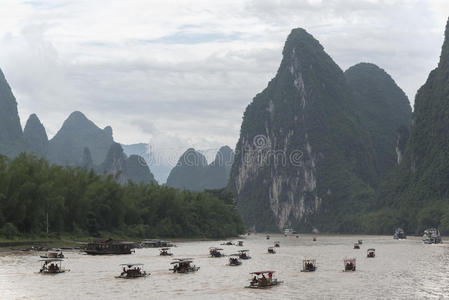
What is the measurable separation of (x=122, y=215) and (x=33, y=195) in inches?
1055

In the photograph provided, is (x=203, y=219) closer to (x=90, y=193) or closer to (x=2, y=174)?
(x=90, y=193)

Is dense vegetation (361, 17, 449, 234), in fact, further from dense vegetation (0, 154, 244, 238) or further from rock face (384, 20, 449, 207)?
dense vegetation (0, 154, 244, 238)

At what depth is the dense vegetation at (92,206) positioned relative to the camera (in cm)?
8150

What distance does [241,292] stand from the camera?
47875 mm

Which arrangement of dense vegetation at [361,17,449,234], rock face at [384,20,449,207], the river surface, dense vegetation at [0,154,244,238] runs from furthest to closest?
rock face at [384,20,449,207] < dense vegetation at [361,17,449,234] < dense vegetation at [0,154,244,238] < the river surface

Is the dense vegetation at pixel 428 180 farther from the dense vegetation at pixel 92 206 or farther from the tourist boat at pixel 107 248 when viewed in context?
the tourist boat at pixel 107 248

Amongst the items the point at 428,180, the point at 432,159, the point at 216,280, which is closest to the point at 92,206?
the point at 216,280

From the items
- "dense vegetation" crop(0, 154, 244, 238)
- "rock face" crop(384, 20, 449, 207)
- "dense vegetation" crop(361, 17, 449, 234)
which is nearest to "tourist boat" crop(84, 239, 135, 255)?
"dense vegetation" crop(0, 154, 244, 238)

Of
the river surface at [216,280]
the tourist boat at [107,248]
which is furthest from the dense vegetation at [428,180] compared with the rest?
the river surface at [216,280]

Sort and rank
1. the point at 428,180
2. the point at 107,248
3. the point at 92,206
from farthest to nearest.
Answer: the point at 428,180 → the point at 92,206 → the point at 107,248

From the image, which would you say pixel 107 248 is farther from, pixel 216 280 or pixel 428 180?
pixel 428 180

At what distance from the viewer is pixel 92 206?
102 meters

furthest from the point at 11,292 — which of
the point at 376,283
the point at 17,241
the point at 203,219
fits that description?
the point at 203,219

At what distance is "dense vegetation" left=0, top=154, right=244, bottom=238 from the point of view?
8150 cm
